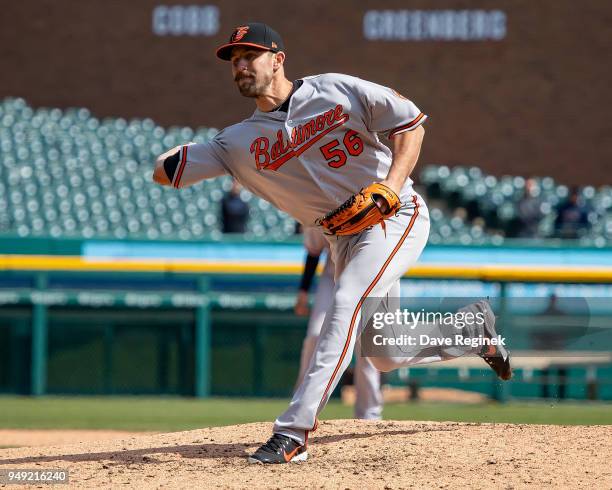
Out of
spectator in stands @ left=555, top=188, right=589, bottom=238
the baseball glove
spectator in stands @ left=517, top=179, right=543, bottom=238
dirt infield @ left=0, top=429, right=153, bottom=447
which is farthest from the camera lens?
spectator in stands @ left=517, top=179, right=543, bottom=238

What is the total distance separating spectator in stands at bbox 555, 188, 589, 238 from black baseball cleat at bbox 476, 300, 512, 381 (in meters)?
9.09

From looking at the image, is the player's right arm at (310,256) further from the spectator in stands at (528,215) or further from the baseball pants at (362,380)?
the spectator in stands at (528,215)

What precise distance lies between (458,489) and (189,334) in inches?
246

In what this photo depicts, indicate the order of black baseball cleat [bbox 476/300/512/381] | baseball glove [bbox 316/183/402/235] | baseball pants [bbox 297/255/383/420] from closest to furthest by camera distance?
baseball glove [bbox 316/183/402/235] → black baseball cleat [bbox 476/300/512/381] → baseball pants [bbox 297/255/383/420]

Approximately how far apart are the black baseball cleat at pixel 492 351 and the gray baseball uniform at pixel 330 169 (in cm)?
63

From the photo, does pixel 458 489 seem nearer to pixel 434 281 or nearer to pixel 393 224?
pixel 393 224

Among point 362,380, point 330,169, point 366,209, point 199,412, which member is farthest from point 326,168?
point 199,412

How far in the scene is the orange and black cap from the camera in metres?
4.44

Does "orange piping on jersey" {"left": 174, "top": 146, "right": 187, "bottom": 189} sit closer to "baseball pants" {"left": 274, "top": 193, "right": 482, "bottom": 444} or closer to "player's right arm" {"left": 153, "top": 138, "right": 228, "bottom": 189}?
"player's right arm" {"left": 153, "top": 138, "right": 228, "bottom": 189}

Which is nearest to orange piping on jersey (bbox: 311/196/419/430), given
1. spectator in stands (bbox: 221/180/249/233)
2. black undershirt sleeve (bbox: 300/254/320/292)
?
black undershirt sleeve (bbox: 300/254/320/292)

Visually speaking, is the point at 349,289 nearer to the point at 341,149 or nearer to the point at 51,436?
the point at 341,149

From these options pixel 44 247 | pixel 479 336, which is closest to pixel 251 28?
pixel 479 336

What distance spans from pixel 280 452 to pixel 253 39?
165 cm

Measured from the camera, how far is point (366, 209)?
14.3 ft
